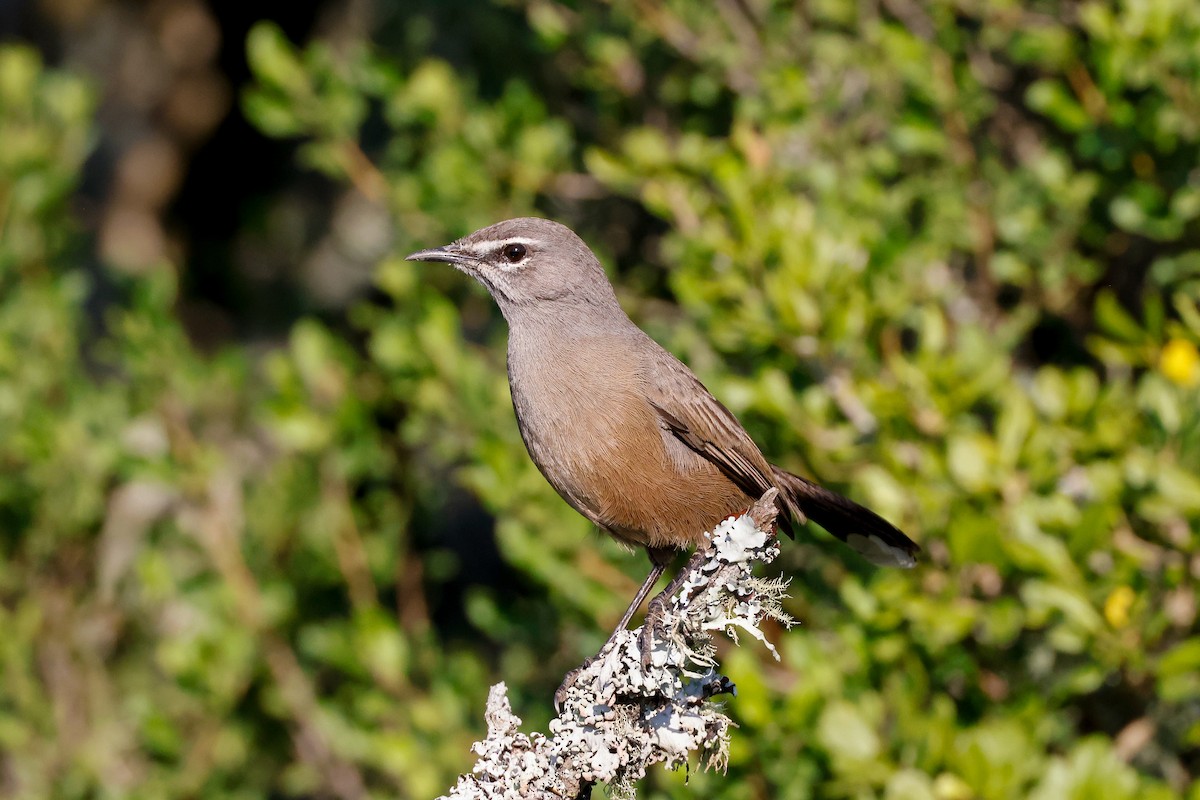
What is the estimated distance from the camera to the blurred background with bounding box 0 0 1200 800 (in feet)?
15.0

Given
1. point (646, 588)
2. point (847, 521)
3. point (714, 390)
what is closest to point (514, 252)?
point (714, 390)

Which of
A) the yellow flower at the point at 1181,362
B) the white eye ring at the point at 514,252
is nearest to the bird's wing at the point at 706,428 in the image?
the white eye ring at the point at 514,252

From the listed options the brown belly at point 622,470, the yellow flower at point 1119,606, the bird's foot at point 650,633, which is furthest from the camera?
the brown belly at point 622,470

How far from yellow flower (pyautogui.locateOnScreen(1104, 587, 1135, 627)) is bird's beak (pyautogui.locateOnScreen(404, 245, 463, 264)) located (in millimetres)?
2623

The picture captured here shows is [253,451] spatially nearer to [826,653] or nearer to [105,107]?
[105,107]

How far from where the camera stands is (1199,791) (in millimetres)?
4125

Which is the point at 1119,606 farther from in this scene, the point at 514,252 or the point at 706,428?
the point at 514,252

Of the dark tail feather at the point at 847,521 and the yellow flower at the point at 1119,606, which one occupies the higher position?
the dark tail feather at the point at 847,521

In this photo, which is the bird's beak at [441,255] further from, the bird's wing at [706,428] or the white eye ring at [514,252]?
the bird's wing at [706,428]

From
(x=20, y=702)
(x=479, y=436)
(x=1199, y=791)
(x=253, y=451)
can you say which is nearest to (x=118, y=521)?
(x=253, y=451)

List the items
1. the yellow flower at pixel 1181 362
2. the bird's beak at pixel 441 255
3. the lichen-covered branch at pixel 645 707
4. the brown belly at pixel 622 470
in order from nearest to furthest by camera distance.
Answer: the lichen-covered branch at pixel 645 707, the brown belly at pixel 622 470, the yellow flower at pixel 1181 362, the bird's beak at pixel 441 255

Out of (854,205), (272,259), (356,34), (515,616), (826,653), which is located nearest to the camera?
(826,653)

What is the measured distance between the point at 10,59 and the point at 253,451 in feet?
8.26

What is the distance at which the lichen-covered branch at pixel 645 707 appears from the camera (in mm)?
3453
